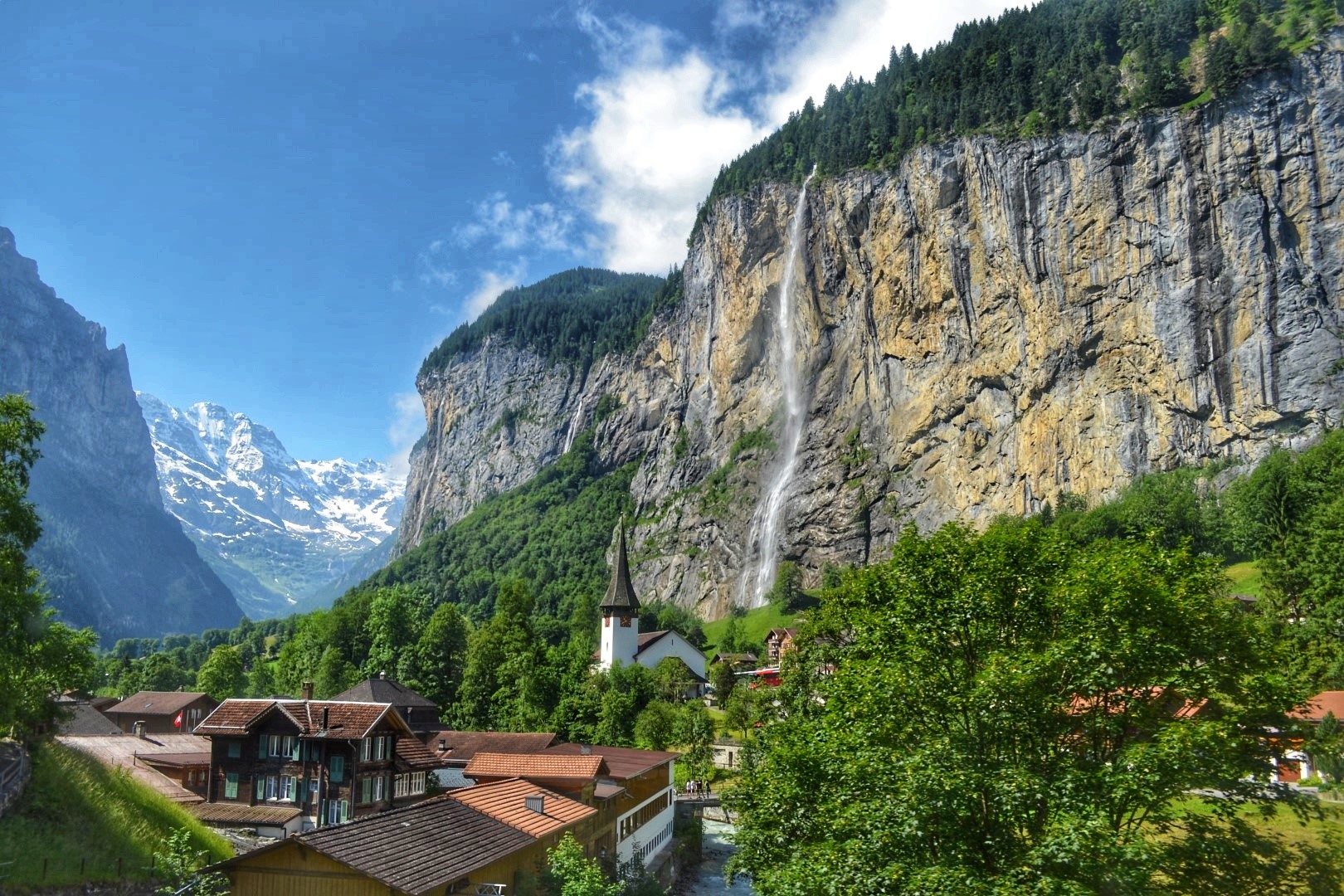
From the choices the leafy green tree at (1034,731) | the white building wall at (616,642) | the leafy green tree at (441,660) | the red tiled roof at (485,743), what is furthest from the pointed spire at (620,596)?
the leafy green tree at (1034,731)

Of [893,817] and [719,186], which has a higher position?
[719,186]

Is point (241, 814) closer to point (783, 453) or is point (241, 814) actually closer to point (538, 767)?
point (538, 767)

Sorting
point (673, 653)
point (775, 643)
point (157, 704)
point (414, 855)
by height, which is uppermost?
point (775, 643)

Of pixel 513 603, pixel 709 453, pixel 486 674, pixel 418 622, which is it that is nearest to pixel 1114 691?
pixel 486 674

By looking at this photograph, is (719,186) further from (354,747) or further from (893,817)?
(893,817)

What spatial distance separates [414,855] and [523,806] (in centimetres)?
941

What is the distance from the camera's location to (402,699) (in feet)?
215

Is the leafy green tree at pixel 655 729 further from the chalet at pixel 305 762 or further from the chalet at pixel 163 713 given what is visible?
the chalet at pixel 163 713

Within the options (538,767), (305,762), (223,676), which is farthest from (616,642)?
(538,767)

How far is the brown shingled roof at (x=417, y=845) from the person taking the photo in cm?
2275

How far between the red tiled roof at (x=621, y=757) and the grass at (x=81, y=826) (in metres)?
12.1

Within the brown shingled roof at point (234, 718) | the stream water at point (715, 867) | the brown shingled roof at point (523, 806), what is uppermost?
the brown shingled roof at point (234, 718)

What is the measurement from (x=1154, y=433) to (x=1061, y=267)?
73.7ft

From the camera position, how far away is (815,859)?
19516 millimetres
